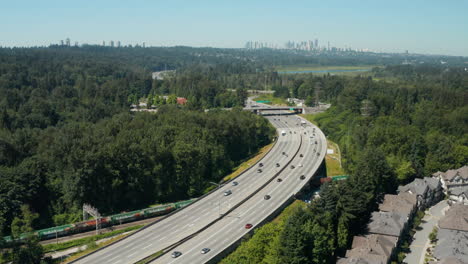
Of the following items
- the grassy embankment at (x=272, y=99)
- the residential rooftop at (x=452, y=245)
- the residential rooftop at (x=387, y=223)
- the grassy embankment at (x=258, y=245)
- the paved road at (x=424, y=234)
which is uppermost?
the grassy embankment at (x=272, y=99)

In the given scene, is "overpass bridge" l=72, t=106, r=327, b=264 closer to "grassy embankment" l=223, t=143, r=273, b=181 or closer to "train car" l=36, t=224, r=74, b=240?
"grassy embankment" l=223, t=143, r=273, b=181

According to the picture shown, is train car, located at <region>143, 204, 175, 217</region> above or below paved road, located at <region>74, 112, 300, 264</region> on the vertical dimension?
below

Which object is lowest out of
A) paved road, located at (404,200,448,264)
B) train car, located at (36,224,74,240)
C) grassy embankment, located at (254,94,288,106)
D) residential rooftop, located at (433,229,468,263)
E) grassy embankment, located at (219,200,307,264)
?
paved road, located at (404,200,448,264)

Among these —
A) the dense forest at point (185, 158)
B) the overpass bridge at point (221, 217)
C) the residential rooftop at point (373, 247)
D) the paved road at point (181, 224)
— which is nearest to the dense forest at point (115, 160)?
the dense forest at point (185, 158)

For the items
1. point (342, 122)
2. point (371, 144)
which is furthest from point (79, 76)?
point (371, 144)

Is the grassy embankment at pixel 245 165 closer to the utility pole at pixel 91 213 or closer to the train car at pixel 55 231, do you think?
the utility pole at pixel 91 213

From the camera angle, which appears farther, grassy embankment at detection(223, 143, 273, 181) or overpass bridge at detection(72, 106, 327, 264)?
grassy embankment at detection(223, 143, 273, 181)

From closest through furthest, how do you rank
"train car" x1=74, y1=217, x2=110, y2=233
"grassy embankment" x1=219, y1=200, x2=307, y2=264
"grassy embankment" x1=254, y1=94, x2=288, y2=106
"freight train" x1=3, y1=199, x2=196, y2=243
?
"grassy embankment" x1=219, y1=200, x2=307, y2=264, "freight train" x1=3, y1=199, x2=196, y2=243, "train car" x1=74, y1=217, x2=110, y2=233, "grassy embankment" x1=254, y1=94, x2=288, y2=106

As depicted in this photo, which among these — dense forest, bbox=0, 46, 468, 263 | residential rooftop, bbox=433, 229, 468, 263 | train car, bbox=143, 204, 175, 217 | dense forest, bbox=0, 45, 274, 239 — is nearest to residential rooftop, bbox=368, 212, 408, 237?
dense forest, bbox=0, 46, 468, 263
